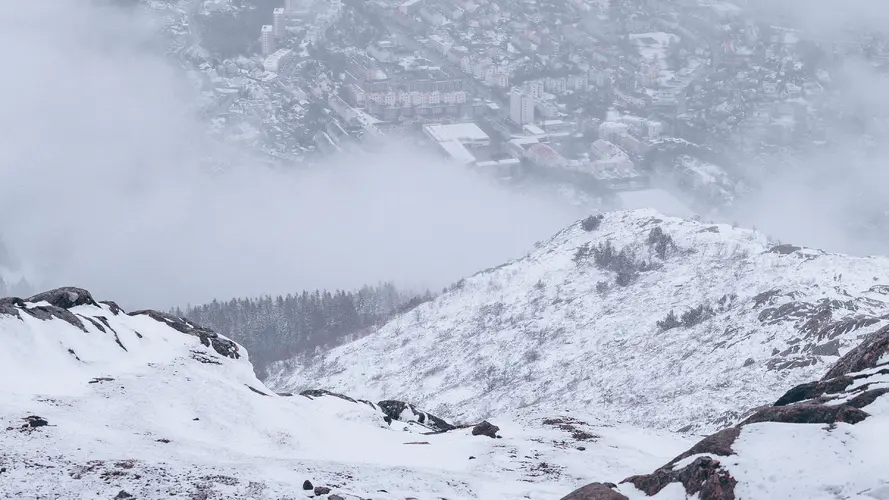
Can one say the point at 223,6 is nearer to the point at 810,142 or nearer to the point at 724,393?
the point at 810,142

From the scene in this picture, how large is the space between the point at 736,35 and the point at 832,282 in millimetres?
133466

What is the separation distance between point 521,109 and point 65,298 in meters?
113

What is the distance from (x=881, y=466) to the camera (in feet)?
47.1

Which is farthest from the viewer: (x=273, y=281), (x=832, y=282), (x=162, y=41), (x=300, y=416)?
(x=162, y=41)

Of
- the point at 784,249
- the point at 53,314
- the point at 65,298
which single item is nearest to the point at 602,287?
the point at 784,249

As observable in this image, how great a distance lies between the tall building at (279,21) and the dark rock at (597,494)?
146m

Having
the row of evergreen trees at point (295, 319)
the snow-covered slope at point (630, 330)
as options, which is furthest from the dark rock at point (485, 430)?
the row of evergreen trees at point (295, 319)

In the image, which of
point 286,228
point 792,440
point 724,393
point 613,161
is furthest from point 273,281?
point 792,440

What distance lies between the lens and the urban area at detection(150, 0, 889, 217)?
126062 millimetres

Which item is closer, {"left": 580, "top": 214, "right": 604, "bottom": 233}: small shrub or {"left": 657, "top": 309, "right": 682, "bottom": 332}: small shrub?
{"left": 657, "top": 309, "right": 682, "bottom": 332}: small shrub

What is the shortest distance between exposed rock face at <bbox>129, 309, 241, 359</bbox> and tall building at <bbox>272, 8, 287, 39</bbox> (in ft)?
432

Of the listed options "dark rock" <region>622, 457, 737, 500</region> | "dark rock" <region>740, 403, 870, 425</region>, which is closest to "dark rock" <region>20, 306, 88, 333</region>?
"dark rock" <region>622, 457, 737, 500</region>

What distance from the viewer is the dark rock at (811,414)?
15945mm

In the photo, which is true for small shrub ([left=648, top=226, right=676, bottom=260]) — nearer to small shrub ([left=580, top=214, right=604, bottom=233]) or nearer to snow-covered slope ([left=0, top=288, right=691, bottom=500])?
small shrub ([left=580, top=214, right=604, bottom=233])
